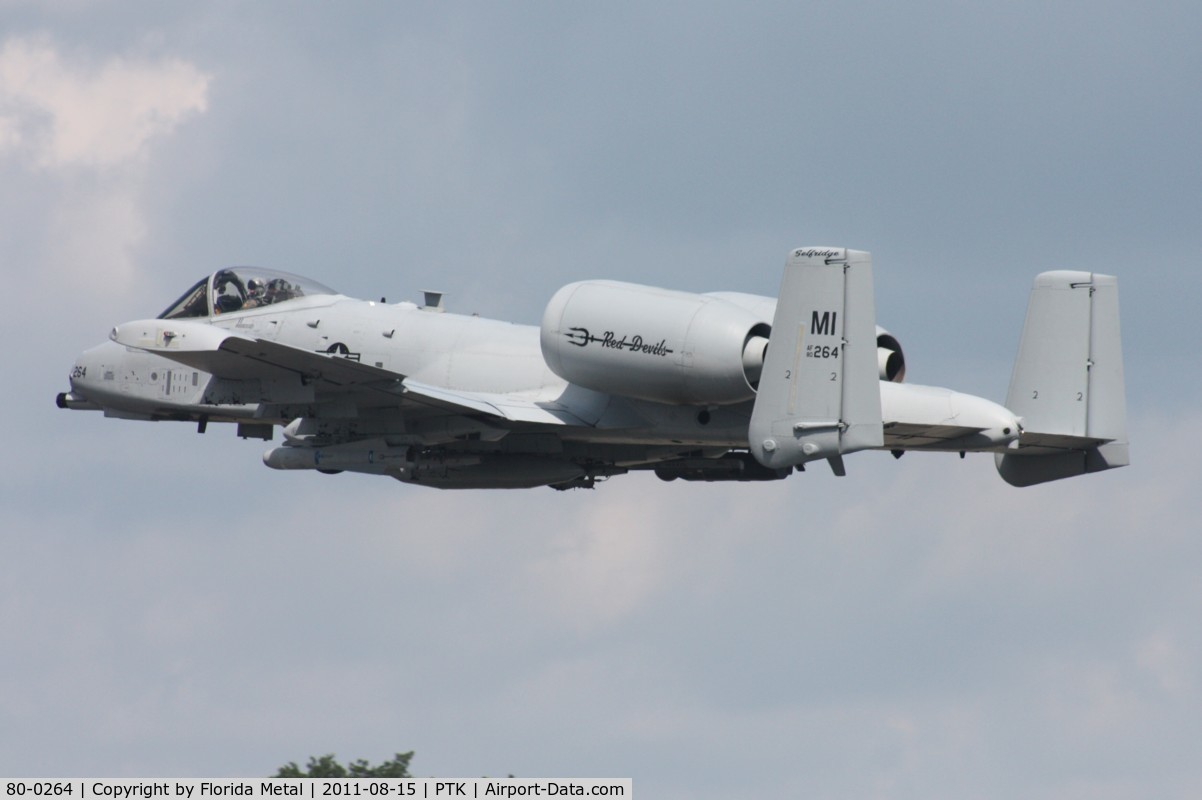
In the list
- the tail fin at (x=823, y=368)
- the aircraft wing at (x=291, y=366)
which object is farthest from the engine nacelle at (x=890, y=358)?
the aircraft wing at (x=291, y=366)

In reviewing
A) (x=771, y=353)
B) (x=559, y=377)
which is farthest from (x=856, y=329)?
(x=559, y=377)

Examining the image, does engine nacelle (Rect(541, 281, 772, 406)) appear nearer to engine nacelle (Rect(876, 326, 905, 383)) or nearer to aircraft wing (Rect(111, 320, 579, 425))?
aircraft wing (Rect(111, 320, 579, 425))

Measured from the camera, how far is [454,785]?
84.0ft

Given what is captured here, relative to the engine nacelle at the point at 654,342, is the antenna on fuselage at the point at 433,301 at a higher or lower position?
higher

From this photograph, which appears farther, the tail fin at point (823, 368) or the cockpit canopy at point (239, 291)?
the cockpit canopy at point (239, 291)

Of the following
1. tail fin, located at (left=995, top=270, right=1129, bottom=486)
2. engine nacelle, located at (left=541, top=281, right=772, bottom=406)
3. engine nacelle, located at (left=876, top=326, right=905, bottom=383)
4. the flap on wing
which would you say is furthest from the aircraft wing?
tail fin, located at (left=995, top=270, right=1129, bottom=486)

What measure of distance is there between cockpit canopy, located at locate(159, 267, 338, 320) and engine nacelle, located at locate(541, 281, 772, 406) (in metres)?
6.92

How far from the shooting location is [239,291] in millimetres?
35781

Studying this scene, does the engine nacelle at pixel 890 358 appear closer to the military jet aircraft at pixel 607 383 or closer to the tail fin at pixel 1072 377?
the military jet aircraft at pixel 607 383

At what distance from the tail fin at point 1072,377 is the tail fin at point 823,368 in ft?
20.8

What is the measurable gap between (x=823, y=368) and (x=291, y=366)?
25.7ft

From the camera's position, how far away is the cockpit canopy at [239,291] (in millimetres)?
35562

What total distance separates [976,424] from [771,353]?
13.9 ft

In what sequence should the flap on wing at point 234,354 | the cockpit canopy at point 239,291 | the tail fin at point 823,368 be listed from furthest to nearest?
the cockpit canopy at point 239,291 < the flap on wing at point 234,354 < the tail fin at point 823,368
